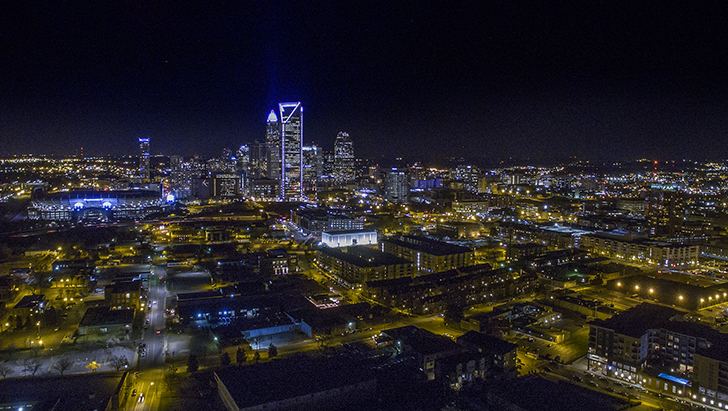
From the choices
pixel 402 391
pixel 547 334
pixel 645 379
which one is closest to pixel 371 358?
pixel 402 391

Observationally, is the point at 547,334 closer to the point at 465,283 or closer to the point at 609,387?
the point at 609,387

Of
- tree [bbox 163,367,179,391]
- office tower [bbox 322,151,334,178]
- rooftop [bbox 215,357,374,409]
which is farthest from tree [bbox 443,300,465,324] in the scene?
office tower [bbox 322,151,334,178]

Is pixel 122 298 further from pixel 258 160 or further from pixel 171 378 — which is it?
pixel 258 160

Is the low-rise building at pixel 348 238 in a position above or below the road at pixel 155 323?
above

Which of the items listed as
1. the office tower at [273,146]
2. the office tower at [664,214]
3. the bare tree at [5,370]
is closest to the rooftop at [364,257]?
the bare tree at [5,370]

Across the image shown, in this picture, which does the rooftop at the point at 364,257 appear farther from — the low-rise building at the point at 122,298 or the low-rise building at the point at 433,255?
the low-rise building at the point at 122,298
